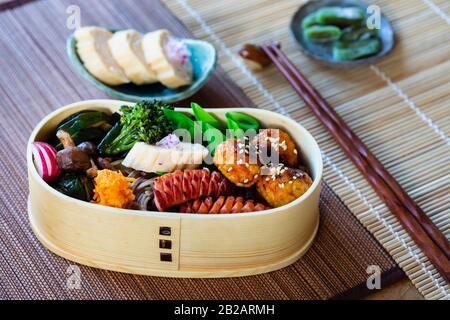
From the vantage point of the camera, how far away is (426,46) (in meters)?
2.94

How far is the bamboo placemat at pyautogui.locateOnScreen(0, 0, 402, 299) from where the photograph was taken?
7.00ft

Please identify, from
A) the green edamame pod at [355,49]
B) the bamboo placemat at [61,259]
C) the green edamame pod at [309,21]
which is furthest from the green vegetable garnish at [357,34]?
the bamboo placemat at [61,259]

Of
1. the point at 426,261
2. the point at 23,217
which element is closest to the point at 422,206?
the point at 426,261

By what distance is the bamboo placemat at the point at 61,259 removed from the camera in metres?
2.13

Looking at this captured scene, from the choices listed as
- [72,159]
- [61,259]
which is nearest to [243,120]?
[72,159]

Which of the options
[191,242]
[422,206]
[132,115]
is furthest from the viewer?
[422,206]

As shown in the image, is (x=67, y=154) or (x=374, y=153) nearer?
(x=67, y=154)

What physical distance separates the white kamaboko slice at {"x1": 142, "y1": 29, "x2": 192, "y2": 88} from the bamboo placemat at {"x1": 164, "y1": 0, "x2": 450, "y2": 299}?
27 cm

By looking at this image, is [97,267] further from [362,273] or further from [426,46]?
[426,46]

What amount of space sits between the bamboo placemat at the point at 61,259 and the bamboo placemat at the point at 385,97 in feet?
0.26

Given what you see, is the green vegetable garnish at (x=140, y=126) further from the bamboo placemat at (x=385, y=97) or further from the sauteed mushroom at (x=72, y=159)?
the bamboo placemat at (x=385, y=97)

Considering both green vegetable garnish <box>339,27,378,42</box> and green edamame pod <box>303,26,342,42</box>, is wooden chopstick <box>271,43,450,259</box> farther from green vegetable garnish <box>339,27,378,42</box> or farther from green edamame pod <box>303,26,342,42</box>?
green vegetable garnish <box>339,27,378,42</box>

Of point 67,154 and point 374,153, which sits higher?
point 67,154

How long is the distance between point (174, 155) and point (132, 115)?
0.60 ft
